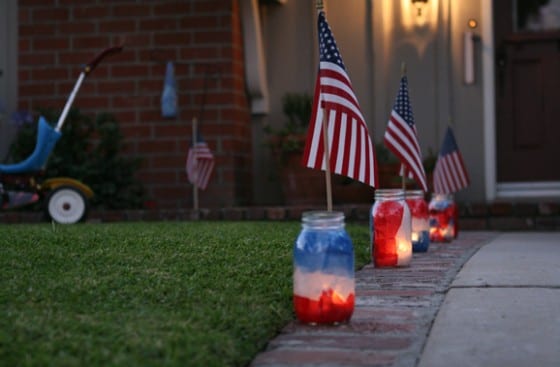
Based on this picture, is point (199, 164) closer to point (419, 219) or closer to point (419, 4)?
point (419, 4)

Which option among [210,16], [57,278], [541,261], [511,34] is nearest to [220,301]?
[57,278]

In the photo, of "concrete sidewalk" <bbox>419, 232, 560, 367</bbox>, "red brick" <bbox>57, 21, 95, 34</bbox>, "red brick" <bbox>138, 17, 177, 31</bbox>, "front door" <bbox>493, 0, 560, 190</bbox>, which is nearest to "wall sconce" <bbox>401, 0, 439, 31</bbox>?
"front door" <bbox>493, 0, 560, 190</bbox>

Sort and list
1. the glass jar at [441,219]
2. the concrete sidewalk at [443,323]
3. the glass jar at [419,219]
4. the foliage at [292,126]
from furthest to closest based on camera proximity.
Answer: the foliage at [292,126] → the glass jar at [441,219] → the glass jar at [419,219] → the concrete sidewalk at [443,323]

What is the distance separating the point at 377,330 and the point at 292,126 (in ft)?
16.6

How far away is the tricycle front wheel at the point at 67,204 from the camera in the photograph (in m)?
6.91

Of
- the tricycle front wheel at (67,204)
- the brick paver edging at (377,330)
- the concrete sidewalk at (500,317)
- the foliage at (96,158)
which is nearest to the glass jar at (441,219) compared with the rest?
the concrete sidewalk at (500,317)

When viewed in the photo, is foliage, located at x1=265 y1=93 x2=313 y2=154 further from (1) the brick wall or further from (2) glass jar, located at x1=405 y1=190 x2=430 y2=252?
(2) glass jar, located at x1=405 y1=190 x2=430 y2=252

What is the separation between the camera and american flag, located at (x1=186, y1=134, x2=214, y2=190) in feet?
25.0

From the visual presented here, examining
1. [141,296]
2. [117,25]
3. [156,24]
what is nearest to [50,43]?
[117,25]

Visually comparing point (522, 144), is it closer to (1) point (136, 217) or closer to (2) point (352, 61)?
(2) point (352, 61)

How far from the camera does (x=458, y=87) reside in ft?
26.9

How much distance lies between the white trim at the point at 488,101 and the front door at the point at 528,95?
0.22 metres

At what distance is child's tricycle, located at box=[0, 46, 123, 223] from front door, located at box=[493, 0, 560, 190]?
3537 mm

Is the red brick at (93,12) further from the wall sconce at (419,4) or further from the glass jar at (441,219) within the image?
the glass jar at (441,219)
